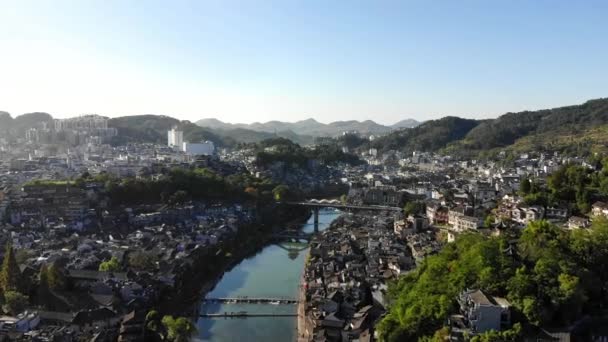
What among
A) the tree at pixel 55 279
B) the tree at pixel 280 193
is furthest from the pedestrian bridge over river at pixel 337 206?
the tree at pixel 55 279

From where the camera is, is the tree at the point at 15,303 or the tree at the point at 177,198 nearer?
the tree at the point at 15,303

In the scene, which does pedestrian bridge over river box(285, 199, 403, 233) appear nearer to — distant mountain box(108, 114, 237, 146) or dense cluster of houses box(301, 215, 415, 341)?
dense cluster of houses box(301, 215, 415, 341)

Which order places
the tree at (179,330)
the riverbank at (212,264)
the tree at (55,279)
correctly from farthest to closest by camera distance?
the riverbank at (212,264), the tree at (55,279), the tree at (179,330)

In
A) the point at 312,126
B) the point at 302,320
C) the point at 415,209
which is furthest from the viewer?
the point at 312,126

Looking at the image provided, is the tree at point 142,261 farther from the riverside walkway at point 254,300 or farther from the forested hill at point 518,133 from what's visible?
the forested hill at point 518,133

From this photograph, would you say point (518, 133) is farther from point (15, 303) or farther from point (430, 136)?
point (15, 303)

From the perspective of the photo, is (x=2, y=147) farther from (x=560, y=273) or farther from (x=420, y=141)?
(x=560, y=273)

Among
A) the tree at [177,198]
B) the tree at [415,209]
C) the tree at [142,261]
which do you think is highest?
the tree at [177,198]

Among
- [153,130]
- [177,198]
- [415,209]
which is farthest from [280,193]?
[153,130]
